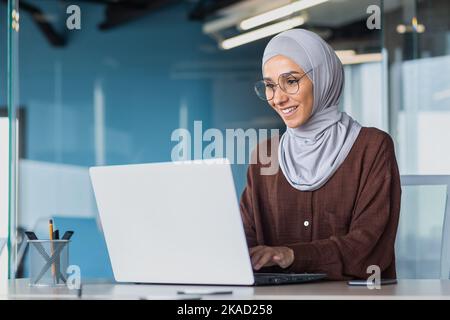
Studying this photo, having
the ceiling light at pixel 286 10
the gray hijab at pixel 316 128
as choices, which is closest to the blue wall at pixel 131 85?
the ceiling light at pixel 286 10

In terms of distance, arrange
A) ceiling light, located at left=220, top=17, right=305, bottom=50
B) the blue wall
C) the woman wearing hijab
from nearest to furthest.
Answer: the woman wearing hijab → ceiling light, located at left=220, top=17, right=305, bottom=50 → the blue wall

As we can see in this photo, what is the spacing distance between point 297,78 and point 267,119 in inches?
97.2

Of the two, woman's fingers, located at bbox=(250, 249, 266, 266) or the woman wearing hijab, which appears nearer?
woman's fingers, located at bbox=(250, 249, 266, 266)

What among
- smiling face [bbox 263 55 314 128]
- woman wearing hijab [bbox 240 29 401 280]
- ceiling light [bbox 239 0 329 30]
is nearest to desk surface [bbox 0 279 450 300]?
woman wearing hijab [bbox 240 29 401 280]

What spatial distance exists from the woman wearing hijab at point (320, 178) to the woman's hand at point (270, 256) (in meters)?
0.11

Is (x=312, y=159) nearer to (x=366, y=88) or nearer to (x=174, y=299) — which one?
(x=174, y=299)

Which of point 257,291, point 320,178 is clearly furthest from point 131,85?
point 257,291

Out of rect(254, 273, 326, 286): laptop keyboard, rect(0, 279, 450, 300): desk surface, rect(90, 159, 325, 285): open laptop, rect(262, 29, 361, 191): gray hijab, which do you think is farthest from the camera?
rect(262, 29, 361, 191): gray hijab

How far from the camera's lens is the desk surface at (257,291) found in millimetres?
1636

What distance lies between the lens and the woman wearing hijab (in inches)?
88.6

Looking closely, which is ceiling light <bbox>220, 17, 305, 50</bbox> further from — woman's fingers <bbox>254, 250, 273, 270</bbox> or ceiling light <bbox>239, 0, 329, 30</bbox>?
woman's fingers <bbox>254, 250, 273, 270</bbox>

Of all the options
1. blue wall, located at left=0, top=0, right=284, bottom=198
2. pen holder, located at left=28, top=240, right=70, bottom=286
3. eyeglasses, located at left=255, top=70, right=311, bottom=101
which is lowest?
pen holder, located at left=28, top=240, right=70, bottom=286

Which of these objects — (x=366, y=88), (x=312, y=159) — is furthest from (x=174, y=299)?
(x=366, y=88)

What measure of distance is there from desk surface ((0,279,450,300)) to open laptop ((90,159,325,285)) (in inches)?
1.4
